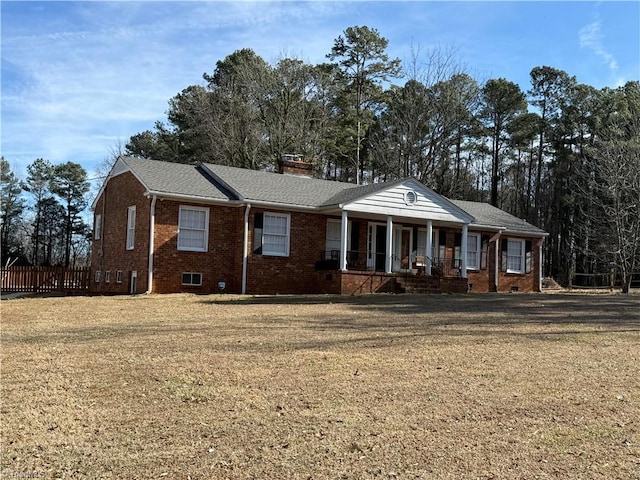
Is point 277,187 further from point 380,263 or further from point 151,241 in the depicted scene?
point 151,241

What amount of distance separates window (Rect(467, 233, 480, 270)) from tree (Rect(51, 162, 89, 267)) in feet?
116

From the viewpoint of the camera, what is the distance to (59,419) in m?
5.40

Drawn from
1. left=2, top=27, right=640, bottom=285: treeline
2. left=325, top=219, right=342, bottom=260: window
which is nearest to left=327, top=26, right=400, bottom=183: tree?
left=2, top=27, right=640, bottom=285: treeline

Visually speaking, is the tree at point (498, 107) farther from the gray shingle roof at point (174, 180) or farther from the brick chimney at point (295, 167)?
the gray shingle roof at point (174, 180)

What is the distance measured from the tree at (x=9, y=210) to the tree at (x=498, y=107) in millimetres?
36237

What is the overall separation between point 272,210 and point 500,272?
11.5 metres

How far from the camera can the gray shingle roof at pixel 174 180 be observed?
19.7m

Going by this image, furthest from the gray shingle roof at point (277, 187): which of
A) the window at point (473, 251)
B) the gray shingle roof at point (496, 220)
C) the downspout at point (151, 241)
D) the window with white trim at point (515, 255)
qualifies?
the window with white trim at point (515, 255)

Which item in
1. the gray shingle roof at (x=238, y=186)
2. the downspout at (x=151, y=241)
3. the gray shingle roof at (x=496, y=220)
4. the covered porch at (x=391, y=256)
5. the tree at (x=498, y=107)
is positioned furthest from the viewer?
the tree at (x=498, y=107)

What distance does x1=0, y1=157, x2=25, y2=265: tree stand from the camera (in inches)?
1838

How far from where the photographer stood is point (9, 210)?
47.5 metres

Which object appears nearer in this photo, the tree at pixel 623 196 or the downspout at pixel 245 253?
the downspout at pixel 245 253

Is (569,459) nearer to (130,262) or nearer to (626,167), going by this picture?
(130,262)

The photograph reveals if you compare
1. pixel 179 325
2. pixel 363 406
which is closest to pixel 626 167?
pixel 179 325
